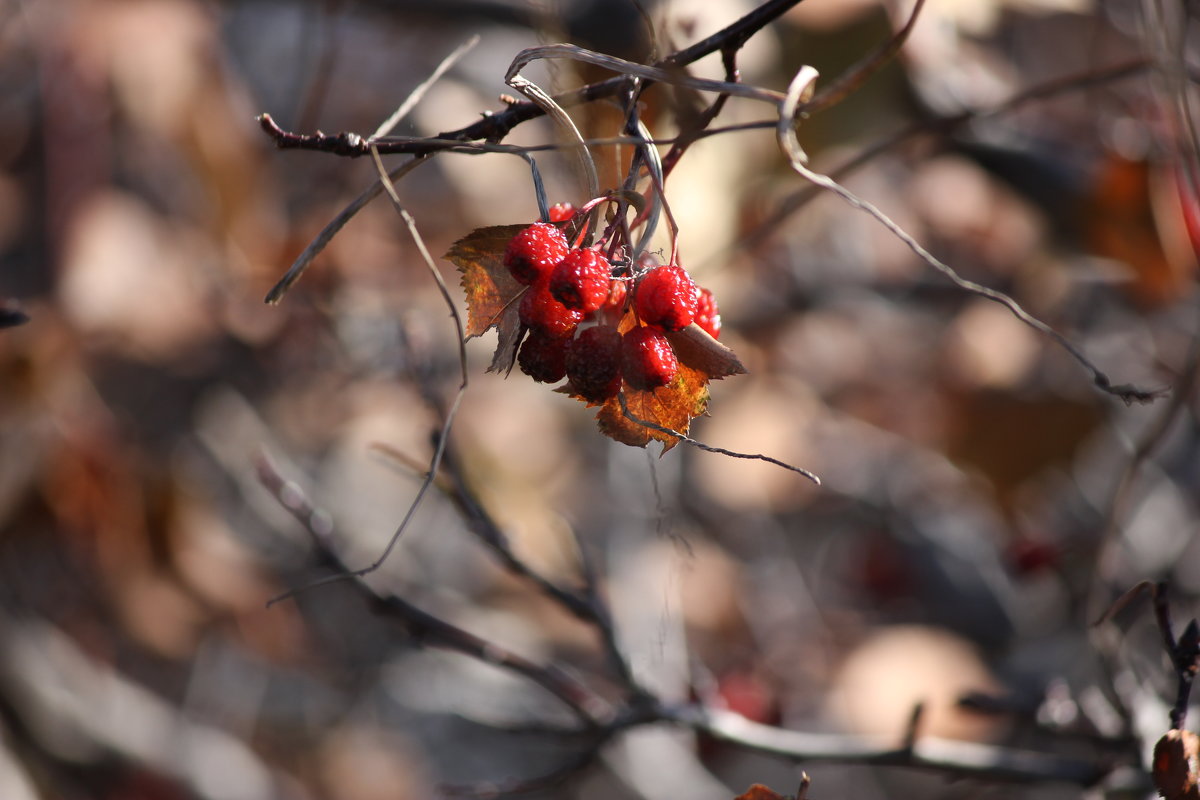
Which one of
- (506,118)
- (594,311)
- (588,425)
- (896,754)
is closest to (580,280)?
(594,311)

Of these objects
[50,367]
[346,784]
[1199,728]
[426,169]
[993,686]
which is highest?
[426,169]

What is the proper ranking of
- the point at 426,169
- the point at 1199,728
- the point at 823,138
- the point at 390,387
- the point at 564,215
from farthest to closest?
the point at 426,169 → the point at 390,387 → the point at 823,138 → the point at 1199,728 → the point at 564,215

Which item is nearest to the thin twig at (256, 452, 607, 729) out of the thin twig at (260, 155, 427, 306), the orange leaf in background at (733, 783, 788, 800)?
the orange leaf in background at (733, 783, 788, 800)

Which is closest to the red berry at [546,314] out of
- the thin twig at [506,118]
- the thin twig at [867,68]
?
the thin twig at [506,118]

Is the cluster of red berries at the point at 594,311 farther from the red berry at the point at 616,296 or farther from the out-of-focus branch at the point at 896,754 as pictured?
the out-of-focus branch at the point at 896,754

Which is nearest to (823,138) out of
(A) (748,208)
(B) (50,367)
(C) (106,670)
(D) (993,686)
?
(A) (748,208)

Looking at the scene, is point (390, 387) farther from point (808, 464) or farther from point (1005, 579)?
Result: point (1005, 579)

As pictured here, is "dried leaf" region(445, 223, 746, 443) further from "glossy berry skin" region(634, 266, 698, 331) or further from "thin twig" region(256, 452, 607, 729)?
"thin twig" region(256, 452, 607, 729)
